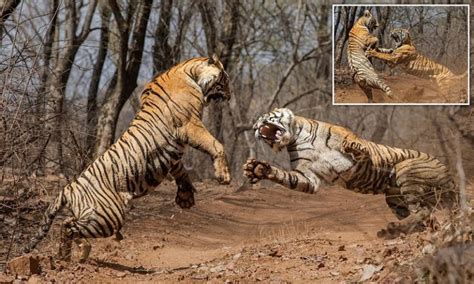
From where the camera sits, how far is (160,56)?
19484mm

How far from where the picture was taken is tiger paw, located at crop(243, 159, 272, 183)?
755cm

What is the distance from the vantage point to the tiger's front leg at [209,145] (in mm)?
7883

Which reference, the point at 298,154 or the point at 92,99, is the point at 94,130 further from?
the point at 298,154

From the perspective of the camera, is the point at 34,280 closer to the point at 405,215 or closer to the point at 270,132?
the point at 270,132

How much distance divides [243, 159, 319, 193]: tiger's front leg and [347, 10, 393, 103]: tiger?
4.04 metres

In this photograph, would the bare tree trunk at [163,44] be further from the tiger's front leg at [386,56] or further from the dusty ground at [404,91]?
the tiger's front leg at [386,56]

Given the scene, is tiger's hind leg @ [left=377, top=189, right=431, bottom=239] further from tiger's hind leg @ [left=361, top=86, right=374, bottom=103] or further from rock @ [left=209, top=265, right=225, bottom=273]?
tiger's hind leg @ [left=361, top=86, right=374, bottom=103]

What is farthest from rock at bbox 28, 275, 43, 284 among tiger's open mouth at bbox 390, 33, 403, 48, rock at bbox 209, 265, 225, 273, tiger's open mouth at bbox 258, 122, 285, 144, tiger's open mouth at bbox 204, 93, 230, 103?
tiger's open mouth at bbox 390, 33, 403, 48

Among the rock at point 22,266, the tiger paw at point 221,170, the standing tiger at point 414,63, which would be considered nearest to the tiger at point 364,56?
the standing tiger at point 414,63

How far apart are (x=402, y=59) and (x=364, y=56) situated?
503mm

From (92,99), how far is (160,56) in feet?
9.72

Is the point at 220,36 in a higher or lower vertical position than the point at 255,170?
higher

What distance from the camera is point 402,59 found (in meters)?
12.2

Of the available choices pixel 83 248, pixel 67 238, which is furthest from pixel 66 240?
pixel 83 248
